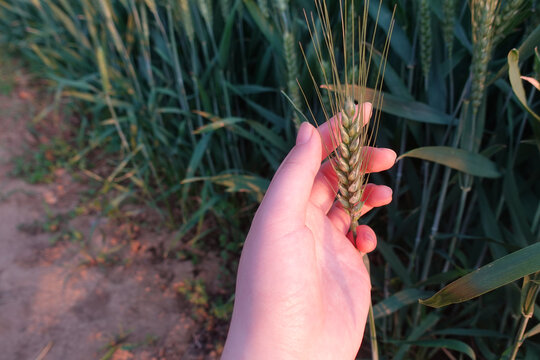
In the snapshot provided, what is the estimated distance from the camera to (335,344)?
2.61ft

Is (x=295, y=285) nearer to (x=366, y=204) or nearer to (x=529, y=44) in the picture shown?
(x=366, y=204)

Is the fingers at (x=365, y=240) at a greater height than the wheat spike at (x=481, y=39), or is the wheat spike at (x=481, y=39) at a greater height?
the wheat spike at (x=481, y=39)

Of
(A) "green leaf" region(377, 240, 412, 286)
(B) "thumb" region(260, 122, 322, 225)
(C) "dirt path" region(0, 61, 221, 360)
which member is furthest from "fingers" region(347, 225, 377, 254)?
(C) "dirt path" region(0, 61, 221, 360)

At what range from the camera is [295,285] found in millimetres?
729

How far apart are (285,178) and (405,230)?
0.54m

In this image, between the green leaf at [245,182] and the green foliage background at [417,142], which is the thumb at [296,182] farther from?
the green leaf at [245,182]

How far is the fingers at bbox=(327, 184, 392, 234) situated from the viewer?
78 centimetres

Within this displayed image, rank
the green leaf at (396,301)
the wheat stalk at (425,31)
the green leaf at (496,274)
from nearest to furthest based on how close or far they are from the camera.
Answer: the green leaf at (496,274) → the wheat stalk at (425,31) → the green leaf at (396,301)

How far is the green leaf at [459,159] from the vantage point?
2.63ft

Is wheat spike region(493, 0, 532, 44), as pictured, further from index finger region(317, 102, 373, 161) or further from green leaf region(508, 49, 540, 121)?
index finger region(317, 102, 373, 161)

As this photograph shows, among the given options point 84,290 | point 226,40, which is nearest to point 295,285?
point 226,40

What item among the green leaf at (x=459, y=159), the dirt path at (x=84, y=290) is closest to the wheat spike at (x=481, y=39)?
the green leaf at (x=459, y=159)

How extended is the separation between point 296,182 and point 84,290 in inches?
50.1

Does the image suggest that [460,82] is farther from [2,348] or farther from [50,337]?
[2,348]
